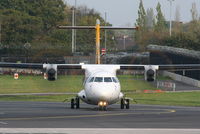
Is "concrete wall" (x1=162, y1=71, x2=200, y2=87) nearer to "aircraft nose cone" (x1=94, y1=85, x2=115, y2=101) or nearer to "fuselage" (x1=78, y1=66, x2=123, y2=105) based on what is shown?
"fuselage" (x1=78, y1=66, x2=123, y2=105)

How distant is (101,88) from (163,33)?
95993 mm

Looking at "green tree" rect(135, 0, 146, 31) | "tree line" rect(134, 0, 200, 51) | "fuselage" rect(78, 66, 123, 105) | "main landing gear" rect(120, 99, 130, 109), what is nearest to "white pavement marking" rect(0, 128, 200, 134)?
"fuselage" rect(78, 66, 123, 105)

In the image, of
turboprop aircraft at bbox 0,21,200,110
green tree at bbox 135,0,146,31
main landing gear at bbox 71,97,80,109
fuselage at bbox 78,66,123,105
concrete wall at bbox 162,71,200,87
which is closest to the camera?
fuselage at bbox 78,66,123,105

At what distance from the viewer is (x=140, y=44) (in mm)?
123500

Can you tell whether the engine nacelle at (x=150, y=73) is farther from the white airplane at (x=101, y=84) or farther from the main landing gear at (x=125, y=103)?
the main landing gear at (x=125, y=103)

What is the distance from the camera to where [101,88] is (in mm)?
32281

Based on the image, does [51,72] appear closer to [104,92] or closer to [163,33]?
[104,92]

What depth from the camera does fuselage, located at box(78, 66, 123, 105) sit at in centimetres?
3225

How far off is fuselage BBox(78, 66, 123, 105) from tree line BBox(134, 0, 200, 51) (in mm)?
63962

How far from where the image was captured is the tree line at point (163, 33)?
328ft

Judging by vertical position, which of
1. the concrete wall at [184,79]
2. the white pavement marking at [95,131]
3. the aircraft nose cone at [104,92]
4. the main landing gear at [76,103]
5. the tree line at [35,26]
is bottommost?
the concrete wall at [184,79]

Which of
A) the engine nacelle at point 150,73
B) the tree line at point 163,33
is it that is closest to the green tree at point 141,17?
the tree line at point 163,33

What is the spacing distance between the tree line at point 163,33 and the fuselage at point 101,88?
64.0 metres

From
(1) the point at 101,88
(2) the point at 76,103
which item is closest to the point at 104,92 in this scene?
(1) the point at 101,88
